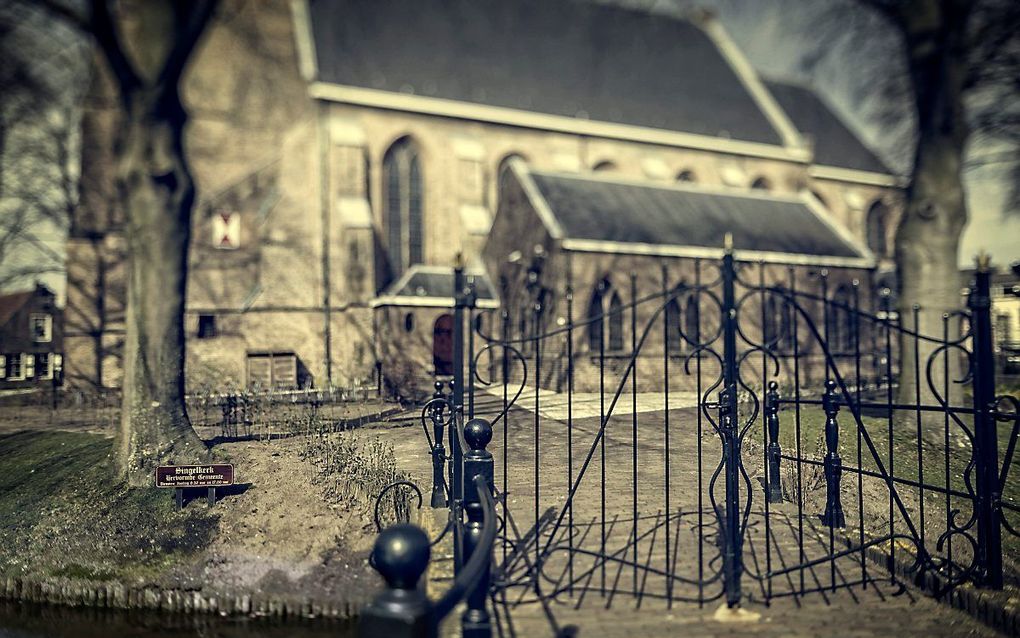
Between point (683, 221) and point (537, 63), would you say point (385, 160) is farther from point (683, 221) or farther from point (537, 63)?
point (683, 221)

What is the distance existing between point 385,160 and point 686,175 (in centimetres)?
1362

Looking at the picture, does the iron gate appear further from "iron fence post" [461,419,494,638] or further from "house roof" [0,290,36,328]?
"house roof" [0,290,36,328]

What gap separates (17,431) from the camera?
13242 mm

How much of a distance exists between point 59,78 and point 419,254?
16763 mm

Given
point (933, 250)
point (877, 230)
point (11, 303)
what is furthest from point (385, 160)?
point (11, 303)

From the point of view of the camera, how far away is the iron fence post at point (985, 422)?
5234mm

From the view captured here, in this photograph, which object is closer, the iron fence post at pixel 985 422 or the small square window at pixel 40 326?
the iron fence post at pixel 985 422

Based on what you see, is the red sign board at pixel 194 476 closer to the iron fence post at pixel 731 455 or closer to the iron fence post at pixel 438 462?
the iron fence post at pixel 438 462

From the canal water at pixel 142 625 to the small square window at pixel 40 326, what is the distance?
36367 mm

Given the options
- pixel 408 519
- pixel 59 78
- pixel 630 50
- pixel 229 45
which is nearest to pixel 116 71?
pixel 59 78

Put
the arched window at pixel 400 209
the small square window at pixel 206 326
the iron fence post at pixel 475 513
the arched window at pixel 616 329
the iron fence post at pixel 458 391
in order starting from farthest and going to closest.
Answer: the arched window at pixel 400 209, the small square window at pixel 206 326, the arched window at pixel 616 329, the iron fence post at pixel 458 391, the iron fence post at pixel 475 513

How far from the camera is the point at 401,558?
2305 millimetres

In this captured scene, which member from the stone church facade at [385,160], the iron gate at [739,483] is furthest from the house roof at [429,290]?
the iron gate at [739,483]

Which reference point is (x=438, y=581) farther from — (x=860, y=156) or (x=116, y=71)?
(x=860, y=156)
